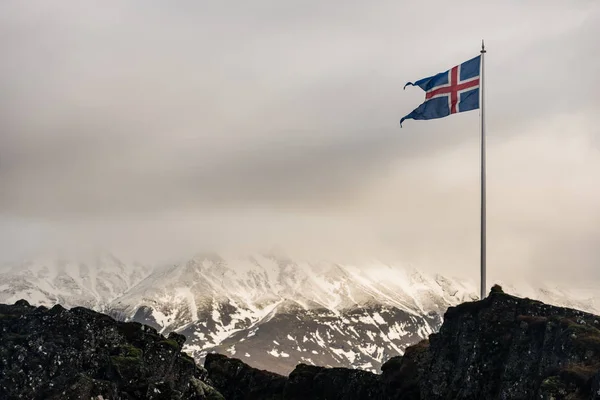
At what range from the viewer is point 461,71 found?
75688mm

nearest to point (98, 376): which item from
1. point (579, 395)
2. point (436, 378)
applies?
point (436, 378)

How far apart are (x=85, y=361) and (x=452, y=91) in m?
43.9

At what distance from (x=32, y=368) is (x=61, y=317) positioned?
719cm

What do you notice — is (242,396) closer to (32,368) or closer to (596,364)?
(32,368)

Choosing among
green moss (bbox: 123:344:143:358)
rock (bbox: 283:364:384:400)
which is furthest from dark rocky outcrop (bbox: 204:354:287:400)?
green moss (bbox: 123:344:143:358)

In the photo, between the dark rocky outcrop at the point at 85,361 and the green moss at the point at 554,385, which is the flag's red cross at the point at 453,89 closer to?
the green moss at the point at 554,385

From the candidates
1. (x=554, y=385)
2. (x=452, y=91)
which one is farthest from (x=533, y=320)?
(x=452, y=91)

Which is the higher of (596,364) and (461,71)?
(461,71)

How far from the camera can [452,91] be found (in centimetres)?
7588

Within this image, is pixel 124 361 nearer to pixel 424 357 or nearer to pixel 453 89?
pixel 424 357

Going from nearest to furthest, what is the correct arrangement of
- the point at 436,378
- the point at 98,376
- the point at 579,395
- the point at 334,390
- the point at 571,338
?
the point at 579,395 < the point at 571,338 < the point at 98,376 < the point at 436,378 < the point at 334,390

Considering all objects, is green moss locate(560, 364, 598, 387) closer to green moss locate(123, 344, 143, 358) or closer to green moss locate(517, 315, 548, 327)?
green moss locate(517, 315, 548, 327)

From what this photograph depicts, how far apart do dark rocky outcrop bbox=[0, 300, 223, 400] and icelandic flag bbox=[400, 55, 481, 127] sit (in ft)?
120

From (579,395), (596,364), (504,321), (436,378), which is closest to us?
(579,395)
